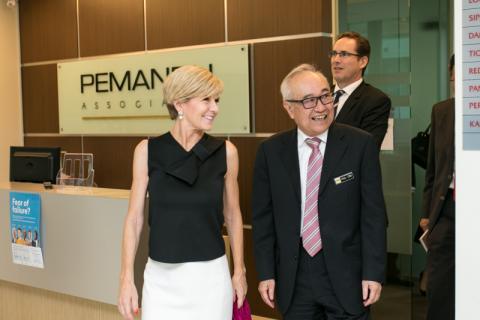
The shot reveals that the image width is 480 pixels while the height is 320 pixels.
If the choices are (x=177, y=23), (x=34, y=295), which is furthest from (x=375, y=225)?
(x=177, y=23)

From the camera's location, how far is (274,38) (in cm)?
462

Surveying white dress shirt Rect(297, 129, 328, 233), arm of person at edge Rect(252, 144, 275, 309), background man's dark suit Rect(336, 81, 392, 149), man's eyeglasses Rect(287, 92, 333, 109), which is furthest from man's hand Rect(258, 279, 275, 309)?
background man's dark suit Rect(336, 81, 392, 149)

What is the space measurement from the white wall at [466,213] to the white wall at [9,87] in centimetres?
506

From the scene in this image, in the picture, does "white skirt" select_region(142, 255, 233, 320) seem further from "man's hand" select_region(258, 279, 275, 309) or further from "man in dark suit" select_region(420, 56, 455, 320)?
"man in dark suit" select_region(420, 56, 455, 320)

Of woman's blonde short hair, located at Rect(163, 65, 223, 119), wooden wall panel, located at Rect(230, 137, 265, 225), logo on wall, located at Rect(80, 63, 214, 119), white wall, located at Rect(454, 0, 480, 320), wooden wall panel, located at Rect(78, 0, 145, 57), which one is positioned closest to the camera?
white wall, located at Rect(454, 0, 480, 320)

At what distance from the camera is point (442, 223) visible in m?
3.49

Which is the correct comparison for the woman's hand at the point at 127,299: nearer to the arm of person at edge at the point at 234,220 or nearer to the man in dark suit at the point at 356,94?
the arm of person at edge at the point at 234,220

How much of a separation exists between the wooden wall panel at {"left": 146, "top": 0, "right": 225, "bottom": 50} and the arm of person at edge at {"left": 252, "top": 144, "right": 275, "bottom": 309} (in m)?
2.51

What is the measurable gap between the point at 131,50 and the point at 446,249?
324 cm

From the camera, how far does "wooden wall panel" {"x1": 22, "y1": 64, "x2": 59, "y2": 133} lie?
6.23 metres

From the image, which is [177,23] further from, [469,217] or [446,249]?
[469,217]

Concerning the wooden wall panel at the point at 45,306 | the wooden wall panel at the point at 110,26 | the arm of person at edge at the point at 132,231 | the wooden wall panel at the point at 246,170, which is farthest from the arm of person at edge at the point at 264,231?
the wooden wall panel at the point at 110,26

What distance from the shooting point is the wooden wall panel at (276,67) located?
441cm

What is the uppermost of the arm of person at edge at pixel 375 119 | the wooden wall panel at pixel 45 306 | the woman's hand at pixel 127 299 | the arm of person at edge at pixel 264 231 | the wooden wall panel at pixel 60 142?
the arm of person at edge at pixel 375 119
